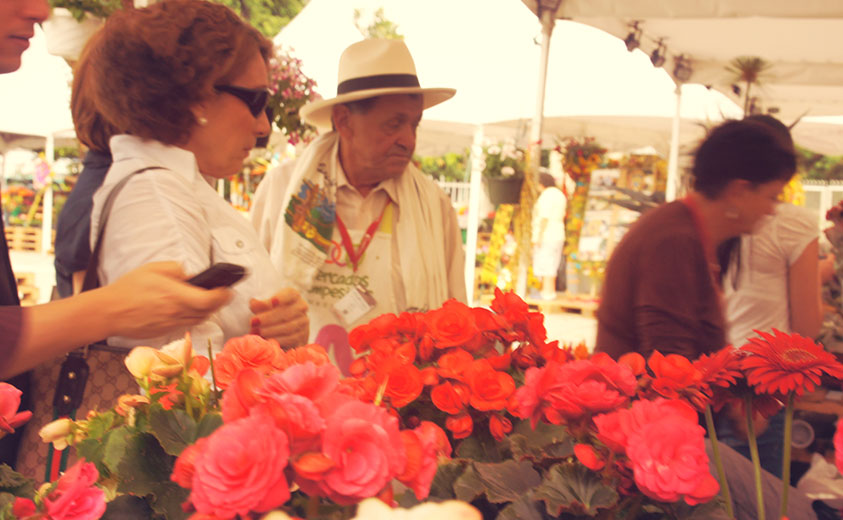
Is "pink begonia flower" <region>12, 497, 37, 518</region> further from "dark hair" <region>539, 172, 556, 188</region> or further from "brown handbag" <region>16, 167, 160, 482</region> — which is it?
"dark hair" <region>539, 172, 556, 188</region>

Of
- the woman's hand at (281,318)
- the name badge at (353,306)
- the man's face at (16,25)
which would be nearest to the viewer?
the man's face at (16,25)

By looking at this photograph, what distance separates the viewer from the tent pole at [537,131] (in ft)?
13.8

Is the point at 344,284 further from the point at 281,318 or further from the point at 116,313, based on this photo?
the point at 116,313

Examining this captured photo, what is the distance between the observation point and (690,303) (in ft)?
5.44

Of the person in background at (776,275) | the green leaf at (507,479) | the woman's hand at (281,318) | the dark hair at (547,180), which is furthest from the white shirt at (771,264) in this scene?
A: the dark hair at (547,180)

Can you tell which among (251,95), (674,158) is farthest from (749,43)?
(251,95)

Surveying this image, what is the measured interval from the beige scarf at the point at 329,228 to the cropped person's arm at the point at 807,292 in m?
1.12

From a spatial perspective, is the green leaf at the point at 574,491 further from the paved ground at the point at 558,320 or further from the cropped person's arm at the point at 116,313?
the paved ground at the point at 558,320

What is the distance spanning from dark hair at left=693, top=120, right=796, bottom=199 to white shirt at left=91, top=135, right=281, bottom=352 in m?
1.24

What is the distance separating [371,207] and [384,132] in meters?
0.24

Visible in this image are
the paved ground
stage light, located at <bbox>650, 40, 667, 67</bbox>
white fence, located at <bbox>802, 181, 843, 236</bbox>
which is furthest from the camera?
white fence, located at <bbox>802, 181, 843, 236</bbox>

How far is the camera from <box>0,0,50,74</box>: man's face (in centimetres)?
101

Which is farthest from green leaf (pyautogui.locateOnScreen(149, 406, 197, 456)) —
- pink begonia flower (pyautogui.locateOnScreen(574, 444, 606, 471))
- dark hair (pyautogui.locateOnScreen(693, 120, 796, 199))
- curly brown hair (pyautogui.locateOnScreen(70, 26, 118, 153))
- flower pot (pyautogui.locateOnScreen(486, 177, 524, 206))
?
flower pot (pyautogui.locateOnScreen(486, 177, 524, 206))

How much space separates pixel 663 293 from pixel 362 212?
0.97 meters
